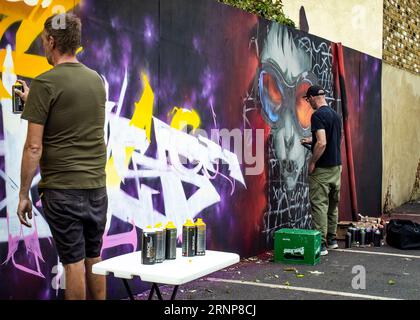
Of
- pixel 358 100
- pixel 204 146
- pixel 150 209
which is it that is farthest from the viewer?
pixel 358 100

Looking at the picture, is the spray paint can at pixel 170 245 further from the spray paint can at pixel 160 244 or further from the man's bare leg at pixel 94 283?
the man's bare leg at pixel 94 283

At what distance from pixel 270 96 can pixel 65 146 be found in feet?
13.8

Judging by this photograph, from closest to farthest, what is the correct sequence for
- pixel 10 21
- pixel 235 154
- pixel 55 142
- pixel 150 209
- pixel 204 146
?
pixel 55 142, pixel 10 21, pixel 150 209, pixel 204 146, pixel 235 154

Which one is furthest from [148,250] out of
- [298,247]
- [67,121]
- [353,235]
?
[353,235]

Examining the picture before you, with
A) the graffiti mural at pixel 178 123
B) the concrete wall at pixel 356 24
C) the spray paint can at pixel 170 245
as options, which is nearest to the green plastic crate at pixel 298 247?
the graffiti mural at pixel 178 123

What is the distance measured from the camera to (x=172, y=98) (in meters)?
5.62

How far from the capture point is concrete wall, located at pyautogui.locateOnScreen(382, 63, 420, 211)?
1162 cm

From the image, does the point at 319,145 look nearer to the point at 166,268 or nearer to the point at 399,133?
the point at 166,268

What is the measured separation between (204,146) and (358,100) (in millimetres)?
4697

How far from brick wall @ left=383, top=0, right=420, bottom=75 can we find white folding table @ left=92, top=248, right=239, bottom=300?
9789 mm

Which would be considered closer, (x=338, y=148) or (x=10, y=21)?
(x=10, y=21)

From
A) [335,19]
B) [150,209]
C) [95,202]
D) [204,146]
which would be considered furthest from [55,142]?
[335,19]

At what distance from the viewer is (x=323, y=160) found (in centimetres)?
732

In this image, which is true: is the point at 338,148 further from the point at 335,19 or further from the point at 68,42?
the point at 335,19
